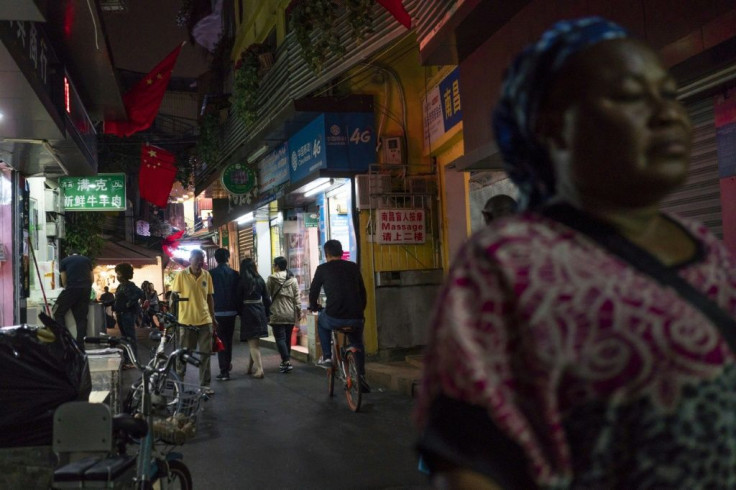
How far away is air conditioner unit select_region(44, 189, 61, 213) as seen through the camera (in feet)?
45.8

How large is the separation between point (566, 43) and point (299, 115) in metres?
12.2

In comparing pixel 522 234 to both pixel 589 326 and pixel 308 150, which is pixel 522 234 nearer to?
pixel 589 326

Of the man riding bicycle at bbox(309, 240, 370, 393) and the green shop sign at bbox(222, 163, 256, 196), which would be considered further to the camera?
the green shop sign at bbox(222, 163, 256, 196)

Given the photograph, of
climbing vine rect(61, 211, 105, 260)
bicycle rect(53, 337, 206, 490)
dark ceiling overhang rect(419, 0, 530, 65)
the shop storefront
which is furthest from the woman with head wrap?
climbing vine rect(61, 211, 105, 260)

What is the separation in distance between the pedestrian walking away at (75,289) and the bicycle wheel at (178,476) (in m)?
7.41

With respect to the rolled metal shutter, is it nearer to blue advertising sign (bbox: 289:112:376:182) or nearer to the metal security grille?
blue advertising sign (bbox: 289:112:376:182)

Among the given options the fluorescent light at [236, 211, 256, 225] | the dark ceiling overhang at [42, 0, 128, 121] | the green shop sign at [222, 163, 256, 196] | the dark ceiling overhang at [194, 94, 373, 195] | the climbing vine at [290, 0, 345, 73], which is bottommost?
the fluorescent light at [236, 211, 256, 225]

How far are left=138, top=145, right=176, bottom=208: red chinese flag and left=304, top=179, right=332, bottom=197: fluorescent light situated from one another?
4.88 metres

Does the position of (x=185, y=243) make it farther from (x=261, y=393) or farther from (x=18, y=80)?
(x=18, y=80)

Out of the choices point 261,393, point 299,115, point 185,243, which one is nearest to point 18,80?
point 261,393

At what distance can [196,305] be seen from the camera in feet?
35.4

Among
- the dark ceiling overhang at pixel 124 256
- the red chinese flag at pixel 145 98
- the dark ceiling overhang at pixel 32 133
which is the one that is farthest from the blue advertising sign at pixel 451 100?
the dark ceiling overhang at pixel 124 256

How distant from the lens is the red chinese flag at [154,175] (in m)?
18.2

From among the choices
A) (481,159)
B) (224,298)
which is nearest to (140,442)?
(481,159)
